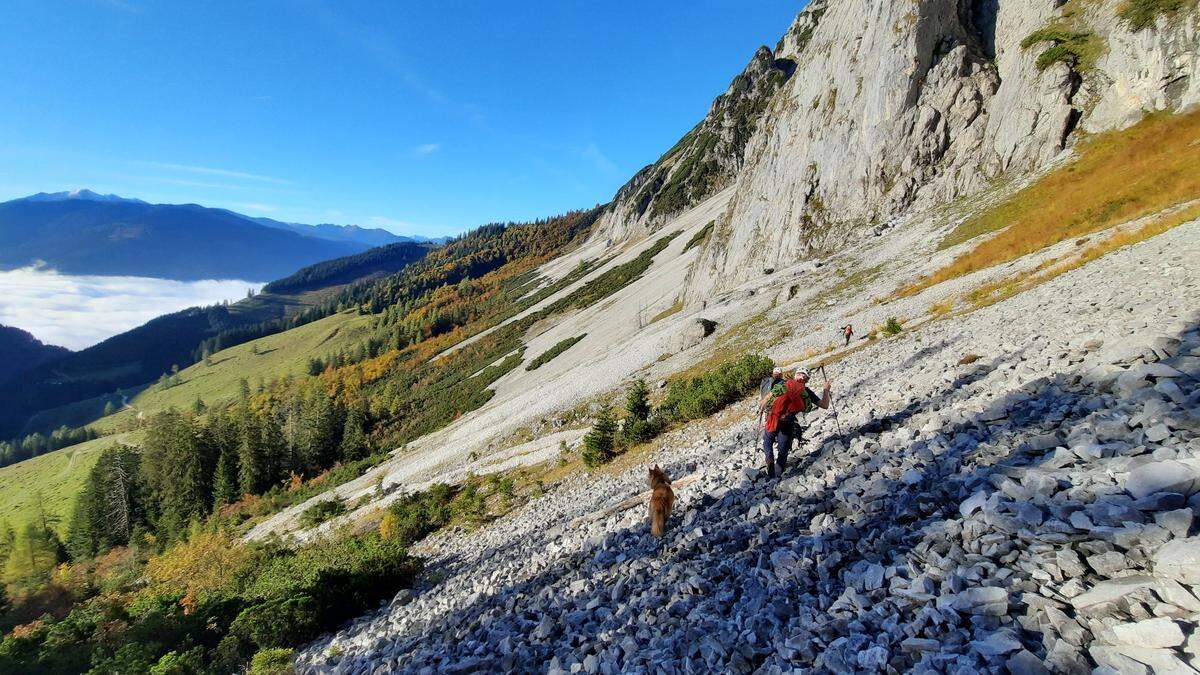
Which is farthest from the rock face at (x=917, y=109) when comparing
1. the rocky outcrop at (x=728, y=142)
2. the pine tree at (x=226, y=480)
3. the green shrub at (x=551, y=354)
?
the rocky outcrop at (x=728, y=142)

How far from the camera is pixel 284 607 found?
13.3 m

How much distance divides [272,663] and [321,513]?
40.2 metres

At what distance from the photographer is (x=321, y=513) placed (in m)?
46.3

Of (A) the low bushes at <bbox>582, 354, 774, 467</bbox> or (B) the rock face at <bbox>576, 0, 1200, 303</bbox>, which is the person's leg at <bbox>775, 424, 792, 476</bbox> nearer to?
(A) the low bushes at <bbox>582, 354, 774, 467</bbox>

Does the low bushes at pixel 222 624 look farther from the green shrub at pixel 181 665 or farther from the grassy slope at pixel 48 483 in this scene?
the grassy slope at pixel 48 483

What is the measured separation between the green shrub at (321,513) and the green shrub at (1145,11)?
83.0m

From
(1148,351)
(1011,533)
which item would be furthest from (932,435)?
(1011,533)

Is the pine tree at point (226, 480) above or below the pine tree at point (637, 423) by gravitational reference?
below

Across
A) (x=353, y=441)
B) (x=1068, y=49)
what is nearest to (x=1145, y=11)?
(x=1068, y=49)

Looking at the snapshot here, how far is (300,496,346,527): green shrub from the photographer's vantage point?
45431mm

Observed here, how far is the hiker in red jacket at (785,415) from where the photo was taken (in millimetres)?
11797

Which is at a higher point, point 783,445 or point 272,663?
point 783,445

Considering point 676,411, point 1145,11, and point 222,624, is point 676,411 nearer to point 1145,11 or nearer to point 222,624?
point 222,624

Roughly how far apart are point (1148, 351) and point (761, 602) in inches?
342
